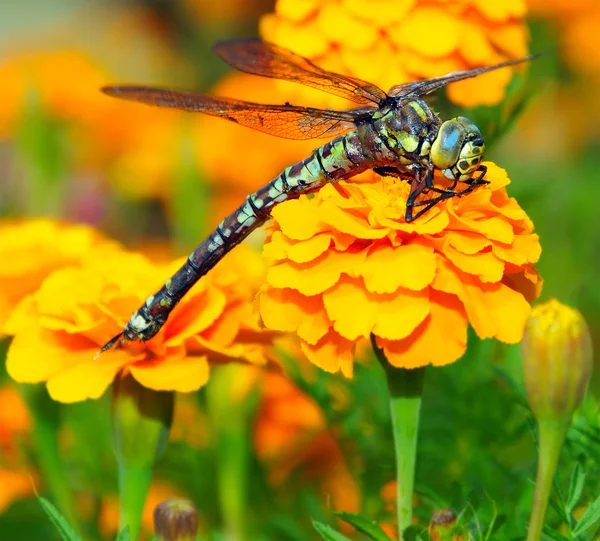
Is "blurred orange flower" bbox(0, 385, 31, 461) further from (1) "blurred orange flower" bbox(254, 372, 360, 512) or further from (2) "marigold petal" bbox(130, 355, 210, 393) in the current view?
(2) "marigold petal" bbox(130, 355, 210, 393)

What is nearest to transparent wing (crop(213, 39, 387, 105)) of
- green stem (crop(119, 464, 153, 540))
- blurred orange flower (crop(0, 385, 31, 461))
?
green stem (crop(119, 464, 153, 540))

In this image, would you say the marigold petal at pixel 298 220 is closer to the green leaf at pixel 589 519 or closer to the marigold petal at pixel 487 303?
the marigold petal at pixel 487 303

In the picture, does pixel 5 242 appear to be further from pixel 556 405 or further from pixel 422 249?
pixel 556 405

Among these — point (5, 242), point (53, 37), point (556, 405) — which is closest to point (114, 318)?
point (5, 242)

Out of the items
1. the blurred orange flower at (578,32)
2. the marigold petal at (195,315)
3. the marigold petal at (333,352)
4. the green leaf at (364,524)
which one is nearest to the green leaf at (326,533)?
the green leaf at (364,524)

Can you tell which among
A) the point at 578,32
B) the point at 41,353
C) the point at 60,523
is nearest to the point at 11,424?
the point at 41,353

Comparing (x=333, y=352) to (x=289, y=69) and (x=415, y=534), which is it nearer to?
(x=415, y=534)
